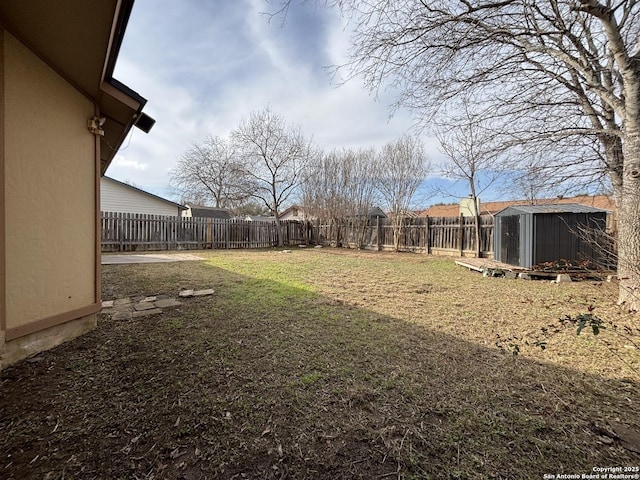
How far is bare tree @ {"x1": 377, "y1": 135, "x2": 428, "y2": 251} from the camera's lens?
39.9ft

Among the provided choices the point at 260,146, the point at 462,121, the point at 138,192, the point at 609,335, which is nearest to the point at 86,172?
the point at 462,121

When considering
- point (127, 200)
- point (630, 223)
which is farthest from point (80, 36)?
point (127, 200)

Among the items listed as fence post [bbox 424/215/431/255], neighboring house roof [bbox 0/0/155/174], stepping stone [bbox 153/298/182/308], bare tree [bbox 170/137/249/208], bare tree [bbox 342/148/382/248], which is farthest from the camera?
bare tree [bbox 170/137/249/208]

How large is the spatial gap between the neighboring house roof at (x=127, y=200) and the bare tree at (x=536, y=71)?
1704 cm

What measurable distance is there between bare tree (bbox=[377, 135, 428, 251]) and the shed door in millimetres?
5336

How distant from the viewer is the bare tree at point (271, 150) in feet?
51.5

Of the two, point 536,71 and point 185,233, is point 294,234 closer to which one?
point 185,233

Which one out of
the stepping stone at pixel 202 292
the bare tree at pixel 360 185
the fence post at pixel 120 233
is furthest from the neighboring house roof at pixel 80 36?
the bare tree at pixel 360 185

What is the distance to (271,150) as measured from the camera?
15.9m

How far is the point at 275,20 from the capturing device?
10.0 ft

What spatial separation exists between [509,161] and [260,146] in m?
13.4

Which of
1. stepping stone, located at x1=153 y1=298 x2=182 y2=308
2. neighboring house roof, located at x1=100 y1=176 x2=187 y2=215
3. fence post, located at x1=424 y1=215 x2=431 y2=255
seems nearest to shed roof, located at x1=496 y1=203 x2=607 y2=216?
fence post, located at x1=424 y1=215 x2=431 y2=255

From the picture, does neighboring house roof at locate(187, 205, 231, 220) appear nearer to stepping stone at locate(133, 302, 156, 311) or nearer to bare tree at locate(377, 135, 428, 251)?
bare tree at locate(377, 135, 428, 251)

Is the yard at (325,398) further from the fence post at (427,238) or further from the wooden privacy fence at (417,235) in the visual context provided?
the fence post at (427,238)
